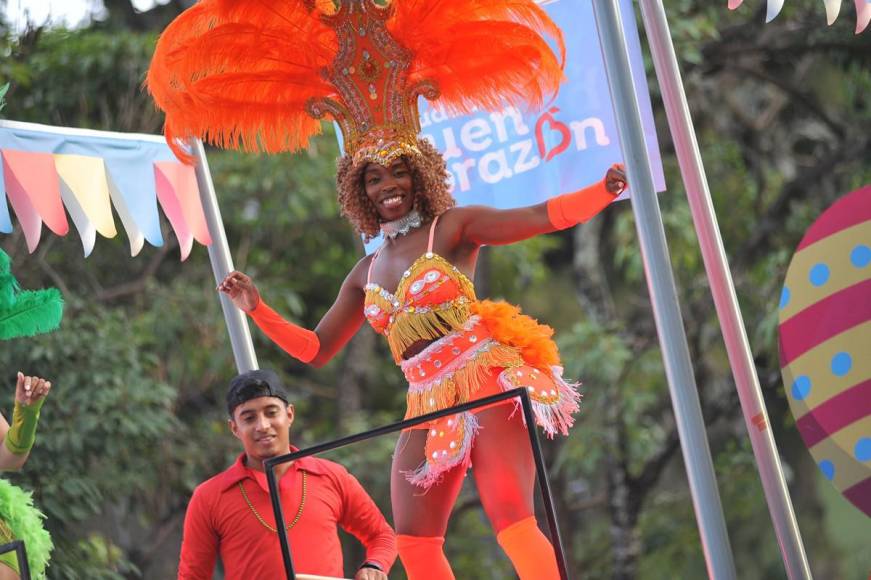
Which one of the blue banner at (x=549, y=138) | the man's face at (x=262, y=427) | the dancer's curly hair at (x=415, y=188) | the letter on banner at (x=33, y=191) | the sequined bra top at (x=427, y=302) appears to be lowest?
the man's face at (x=262, y=427)

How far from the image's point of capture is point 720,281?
4.37 meters

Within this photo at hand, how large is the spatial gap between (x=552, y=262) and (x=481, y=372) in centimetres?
887

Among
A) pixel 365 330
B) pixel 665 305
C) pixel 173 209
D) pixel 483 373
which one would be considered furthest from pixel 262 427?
pixel 365 330

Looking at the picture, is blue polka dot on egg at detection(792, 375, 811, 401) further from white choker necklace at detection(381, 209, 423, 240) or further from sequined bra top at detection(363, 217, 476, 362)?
white choker necklace at detection(381, 209, 423, 240)

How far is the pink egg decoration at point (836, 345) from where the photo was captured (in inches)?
163

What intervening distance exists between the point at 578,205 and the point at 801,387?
90cm

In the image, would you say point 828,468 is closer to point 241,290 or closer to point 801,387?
point 801,387

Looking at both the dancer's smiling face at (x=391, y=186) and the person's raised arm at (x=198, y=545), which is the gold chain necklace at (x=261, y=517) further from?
the dancer's smiling face at (x=391, y=186)

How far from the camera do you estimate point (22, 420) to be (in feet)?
13.6

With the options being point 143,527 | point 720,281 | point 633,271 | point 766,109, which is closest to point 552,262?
point 766,109

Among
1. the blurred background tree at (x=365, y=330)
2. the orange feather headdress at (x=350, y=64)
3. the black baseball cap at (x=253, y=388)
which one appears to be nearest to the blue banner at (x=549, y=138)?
the orange feather headdress at (x=350, y=64)

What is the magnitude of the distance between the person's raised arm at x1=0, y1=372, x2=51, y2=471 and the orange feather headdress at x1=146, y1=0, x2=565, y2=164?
97 cm

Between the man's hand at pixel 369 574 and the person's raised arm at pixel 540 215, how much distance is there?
3.34 feet

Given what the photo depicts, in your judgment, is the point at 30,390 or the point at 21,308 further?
the point at 21,308
